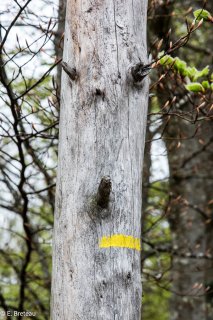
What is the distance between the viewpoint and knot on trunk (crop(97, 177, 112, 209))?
8.54 feet

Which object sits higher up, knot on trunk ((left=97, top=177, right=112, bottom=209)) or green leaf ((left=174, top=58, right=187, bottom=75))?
green leaf ((left=174, top=58, right=187, bottom=75))

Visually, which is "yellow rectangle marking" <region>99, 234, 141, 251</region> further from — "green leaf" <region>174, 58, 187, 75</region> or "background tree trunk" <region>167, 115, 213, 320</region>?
"background tree trunk" <region>167, 115, 213, 320</region>

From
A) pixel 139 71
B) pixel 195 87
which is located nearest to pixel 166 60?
pixel 195 87

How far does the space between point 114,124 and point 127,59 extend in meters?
0.38

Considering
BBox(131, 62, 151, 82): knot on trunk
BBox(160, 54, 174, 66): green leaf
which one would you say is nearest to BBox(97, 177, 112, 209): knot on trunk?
BBox(131, 62, 151, 82): knot on trunk

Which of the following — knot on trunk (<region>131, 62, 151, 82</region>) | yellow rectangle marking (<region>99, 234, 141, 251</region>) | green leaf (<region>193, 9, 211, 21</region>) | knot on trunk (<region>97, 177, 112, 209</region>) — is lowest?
yellow rectangle marking (<region>99, 234, 141, 251</region>)

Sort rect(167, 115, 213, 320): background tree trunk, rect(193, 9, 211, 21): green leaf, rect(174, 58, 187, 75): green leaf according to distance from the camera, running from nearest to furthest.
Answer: rect(193, 9, 211, 21): green leaf < rect(174, 58, 187, 75): green leaf < rect(167, 115, 213, 320): background tree trunk

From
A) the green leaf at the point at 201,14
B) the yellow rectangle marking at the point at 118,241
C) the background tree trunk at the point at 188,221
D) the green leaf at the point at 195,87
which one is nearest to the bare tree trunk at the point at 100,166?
the yellow rectangle marking at the point at 118,241

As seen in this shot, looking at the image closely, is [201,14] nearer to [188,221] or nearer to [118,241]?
[118,241]

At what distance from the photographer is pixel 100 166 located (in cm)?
276

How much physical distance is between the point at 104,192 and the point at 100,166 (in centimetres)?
16

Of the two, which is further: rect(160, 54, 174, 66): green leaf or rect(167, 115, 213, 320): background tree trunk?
rect(167, 115, 213, 320): background tree trunk

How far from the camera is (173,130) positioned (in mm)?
8133

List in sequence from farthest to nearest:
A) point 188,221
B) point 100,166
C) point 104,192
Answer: point 188,221
point 100,166
point 104,192
